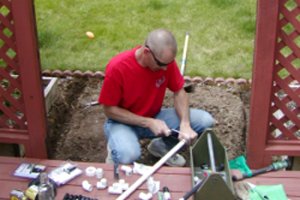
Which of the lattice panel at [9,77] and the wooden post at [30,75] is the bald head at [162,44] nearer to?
the wooden post at [30,75]

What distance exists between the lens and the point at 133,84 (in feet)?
11.8

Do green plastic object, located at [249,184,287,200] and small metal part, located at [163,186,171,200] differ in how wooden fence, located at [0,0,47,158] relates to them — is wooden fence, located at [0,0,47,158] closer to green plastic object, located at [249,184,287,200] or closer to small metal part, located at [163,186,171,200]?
small metal part, located at [163,186,171,200]

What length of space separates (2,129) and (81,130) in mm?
999

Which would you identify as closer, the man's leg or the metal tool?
the metal tool

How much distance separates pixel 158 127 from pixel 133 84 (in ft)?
1.10

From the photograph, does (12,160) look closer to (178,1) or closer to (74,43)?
(74,43)

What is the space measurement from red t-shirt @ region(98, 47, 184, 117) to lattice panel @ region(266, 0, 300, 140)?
2.42ft

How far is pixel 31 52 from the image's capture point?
3326mm

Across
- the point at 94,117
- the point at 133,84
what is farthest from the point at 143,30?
the point at 133,84

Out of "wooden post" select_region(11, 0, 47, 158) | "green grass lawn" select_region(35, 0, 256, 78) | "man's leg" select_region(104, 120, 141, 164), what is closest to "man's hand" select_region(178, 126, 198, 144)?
"man's leg" select_region(104, 120, 141, 164)

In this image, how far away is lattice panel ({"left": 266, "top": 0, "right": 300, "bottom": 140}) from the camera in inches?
124

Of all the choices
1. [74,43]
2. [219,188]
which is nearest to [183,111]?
[219,188]

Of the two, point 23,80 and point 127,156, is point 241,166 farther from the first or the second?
point 23,80

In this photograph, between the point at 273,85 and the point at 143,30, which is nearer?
the point at 273,85
